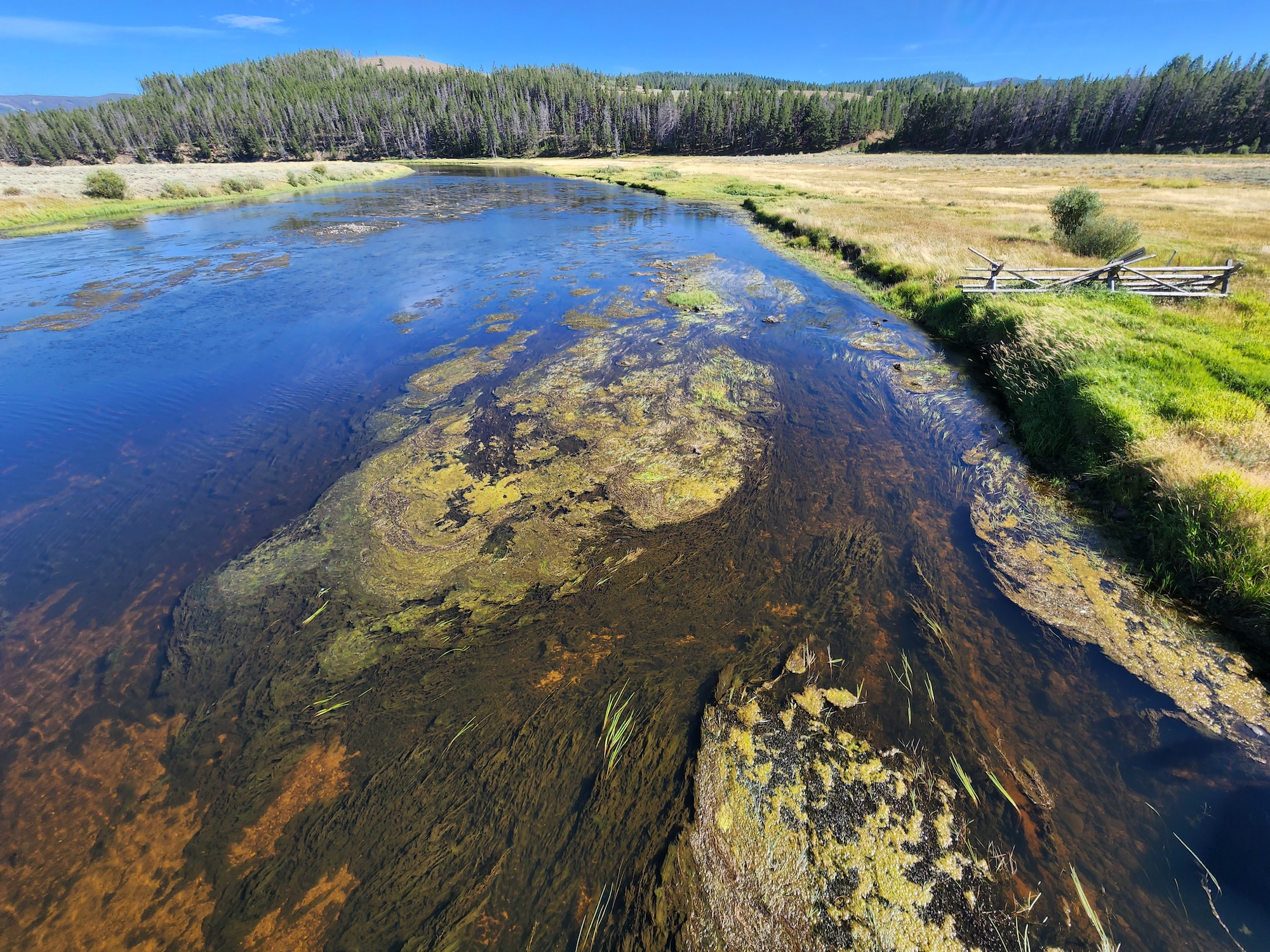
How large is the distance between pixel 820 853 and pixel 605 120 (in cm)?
13224

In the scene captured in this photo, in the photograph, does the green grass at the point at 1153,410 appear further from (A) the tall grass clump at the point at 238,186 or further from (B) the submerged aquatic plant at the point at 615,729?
(A) the tall grass clump at the point at 238,186

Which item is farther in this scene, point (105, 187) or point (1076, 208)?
point (105, 187)

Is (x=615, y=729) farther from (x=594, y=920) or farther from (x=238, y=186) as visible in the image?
(x=238, y=186)

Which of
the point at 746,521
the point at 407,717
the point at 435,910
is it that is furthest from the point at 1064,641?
the point at 407,717

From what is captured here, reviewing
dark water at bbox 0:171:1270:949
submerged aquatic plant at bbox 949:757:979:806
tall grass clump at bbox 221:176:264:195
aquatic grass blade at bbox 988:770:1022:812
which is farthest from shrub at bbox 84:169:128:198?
aquatic grass blade at bbox 988:770:1022:812

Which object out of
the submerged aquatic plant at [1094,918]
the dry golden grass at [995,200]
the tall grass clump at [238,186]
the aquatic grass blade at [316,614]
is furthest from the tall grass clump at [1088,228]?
the tall grass clump at [238,186]

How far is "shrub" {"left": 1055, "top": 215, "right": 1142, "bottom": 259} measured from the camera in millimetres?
19375

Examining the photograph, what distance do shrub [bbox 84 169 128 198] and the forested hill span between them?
80404mm

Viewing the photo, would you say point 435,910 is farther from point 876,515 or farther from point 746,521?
point 876,515

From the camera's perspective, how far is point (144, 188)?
43.8 metres

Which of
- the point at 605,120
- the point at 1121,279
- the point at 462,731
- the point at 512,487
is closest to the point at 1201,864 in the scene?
the point at 462,731

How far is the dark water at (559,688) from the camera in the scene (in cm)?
374

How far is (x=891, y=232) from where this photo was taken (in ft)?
80.6

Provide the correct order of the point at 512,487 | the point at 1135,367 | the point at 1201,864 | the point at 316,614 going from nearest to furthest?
the point at 1201,864 → the point at 316,614 → the point at 512,487 → the point at 1135,367
